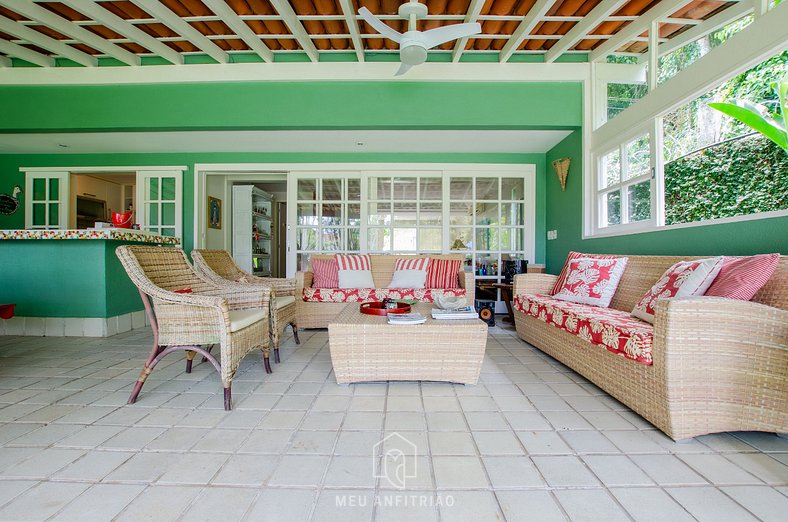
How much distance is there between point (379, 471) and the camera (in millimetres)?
1314

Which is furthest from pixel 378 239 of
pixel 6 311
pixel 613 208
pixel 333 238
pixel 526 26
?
pixel 6 311

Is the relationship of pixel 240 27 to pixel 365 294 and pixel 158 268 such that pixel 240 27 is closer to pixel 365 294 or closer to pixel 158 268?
pixel 158 268

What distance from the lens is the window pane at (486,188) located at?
17.3 ft

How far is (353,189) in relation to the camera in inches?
210

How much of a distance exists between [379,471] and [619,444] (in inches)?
42.3

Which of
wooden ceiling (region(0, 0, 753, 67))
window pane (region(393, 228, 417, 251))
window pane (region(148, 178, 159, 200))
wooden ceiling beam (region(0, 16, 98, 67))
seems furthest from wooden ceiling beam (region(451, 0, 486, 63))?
window pane (region(148, 178, 159, 200))

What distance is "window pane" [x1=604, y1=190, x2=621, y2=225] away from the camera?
3543 millimetres

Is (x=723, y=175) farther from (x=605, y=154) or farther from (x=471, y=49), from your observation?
(x=471, y=49)

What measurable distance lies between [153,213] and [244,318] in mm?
4380

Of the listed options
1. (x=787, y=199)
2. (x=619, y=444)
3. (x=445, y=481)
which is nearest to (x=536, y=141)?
(x=787, y=199)

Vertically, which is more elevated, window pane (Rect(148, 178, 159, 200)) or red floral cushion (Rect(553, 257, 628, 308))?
window pane (Rect(148, 178, 159, 200))

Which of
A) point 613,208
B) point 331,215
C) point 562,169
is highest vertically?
point 562,169

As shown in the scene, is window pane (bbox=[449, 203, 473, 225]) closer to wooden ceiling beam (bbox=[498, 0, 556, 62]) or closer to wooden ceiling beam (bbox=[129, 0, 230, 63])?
wooden ceiling beam (bbox=[498, 0, 556, 62])

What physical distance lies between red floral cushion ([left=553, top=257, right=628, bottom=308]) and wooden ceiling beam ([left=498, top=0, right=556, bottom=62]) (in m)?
2.17
